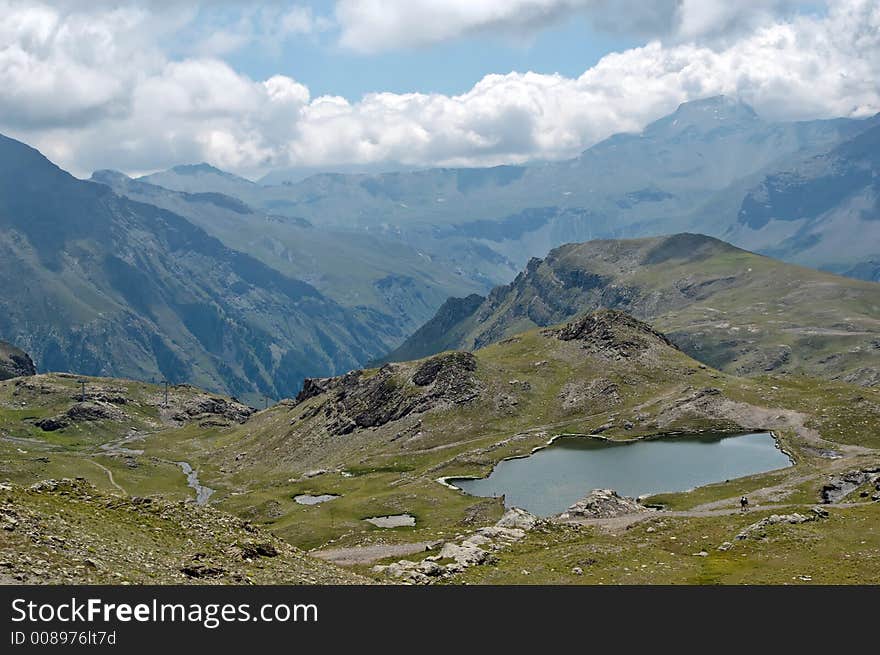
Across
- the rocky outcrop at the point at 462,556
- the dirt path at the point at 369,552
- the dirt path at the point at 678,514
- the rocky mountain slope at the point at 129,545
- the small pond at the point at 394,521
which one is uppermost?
the rocky mountain slope at the point at 129,545

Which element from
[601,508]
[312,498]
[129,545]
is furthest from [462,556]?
[312,498]

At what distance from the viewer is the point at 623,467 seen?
521 feet

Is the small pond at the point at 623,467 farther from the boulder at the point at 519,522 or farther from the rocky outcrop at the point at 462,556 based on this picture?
the rocky outcrop at the point at 462,556

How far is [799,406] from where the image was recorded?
180 metres

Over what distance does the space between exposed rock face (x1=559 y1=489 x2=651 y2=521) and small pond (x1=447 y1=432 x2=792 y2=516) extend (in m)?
22.1

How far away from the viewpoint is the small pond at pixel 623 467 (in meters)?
142

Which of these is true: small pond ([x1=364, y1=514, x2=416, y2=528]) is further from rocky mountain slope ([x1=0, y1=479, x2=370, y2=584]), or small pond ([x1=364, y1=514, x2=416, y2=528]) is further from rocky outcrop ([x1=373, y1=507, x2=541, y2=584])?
rocky mountain slope ([x1=0, y1=479, x2=370, y2=584])

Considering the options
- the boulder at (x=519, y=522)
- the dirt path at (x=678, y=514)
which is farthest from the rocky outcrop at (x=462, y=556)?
the dirt path at (x=678, y=514)

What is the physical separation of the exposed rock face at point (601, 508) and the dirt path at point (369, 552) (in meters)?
20.5

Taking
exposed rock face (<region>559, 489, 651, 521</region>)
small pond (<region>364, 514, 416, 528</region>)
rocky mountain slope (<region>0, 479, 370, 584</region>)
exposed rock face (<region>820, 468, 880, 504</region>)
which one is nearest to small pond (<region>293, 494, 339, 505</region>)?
small pond (<region>364, 514, 416, 528</region>)

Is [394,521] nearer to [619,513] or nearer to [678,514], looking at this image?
[619,513]

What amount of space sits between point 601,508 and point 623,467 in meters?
55.8

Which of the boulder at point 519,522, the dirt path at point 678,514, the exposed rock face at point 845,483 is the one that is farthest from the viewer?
the exposed rock face at point 845,483
